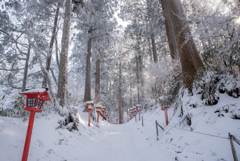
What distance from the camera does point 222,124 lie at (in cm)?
252

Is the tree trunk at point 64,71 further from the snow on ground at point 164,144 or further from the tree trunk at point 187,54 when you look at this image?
the tree trunk at point 187,54

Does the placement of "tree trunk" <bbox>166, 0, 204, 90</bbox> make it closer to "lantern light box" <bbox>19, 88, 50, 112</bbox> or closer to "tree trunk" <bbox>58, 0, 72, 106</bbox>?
"lantern light box" <bbox>19, 88, 50, 112</bbox>

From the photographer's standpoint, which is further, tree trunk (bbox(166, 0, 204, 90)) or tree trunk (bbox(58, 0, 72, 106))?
tree trunk (bbox(58, 0, 72, 106))

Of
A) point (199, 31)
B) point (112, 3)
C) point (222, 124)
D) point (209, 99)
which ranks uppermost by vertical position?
point (112, 3)

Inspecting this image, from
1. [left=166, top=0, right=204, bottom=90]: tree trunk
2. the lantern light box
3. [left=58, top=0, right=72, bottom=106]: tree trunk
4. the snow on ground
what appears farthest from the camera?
[left=58, top=0, right=72, bottom=106]: tree trunk

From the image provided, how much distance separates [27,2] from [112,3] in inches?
274

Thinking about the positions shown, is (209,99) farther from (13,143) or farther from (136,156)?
(13,143)

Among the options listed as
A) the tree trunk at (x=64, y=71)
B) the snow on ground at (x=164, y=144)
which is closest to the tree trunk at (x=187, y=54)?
the snow on ground at (x=164, y=144)

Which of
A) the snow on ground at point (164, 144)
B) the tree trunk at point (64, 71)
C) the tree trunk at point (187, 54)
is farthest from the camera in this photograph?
the tree trunk at point (64, 71)

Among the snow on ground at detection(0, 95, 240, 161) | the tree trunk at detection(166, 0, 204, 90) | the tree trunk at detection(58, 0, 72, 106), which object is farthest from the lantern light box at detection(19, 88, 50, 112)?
the tree trunk at detection(166, 0, 204, 90)

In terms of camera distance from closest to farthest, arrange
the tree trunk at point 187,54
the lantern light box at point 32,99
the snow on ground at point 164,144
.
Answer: the snow on ground at point 164,144 → the lantern light box at point 32,99 → the tree trunk at point 187,54

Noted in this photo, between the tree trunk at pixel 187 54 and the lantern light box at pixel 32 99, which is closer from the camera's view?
the lantern light box at pixel 32 99

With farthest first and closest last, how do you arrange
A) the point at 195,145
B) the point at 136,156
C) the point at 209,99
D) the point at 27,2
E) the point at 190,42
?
the point at 27,2 < the point at 190,42 < the point at 136,156 < the point at 209,99 < the point at 195,145

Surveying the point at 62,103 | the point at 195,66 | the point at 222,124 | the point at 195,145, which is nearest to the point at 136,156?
the point at 195,145
